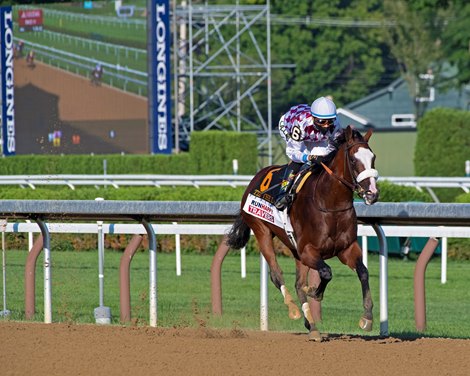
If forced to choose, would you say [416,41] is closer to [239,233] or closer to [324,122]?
[239,233]

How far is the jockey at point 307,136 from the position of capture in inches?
303

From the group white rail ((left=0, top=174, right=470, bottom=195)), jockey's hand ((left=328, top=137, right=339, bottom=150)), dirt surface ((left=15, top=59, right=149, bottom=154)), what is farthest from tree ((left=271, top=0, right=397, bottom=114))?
jockey's hand ((left=328, top=137, right=339, bottom=150))

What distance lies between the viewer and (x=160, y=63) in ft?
85.5

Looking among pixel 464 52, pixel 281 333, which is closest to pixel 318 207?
pixel 281 333

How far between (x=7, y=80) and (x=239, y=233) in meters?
20.5

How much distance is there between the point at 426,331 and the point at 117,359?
3.15 meters

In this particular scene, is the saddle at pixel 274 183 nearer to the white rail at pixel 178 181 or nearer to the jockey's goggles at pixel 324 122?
the jockey's goggles at pixel 324 122

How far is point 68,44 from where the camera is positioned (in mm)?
27609

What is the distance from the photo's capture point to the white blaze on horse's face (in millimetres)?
6902

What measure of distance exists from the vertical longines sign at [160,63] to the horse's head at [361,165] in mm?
18859

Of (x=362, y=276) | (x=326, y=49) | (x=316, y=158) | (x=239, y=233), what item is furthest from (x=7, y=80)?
(x=326, y=49)

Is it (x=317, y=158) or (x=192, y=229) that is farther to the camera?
(x=192, y=229)

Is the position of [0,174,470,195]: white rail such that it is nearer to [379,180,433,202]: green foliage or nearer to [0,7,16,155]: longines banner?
[379,180,433,202]: green foliage

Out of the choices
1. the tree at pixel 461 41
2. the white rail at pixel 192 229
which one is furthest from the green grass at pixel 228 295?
the tree at pixel 461 41
